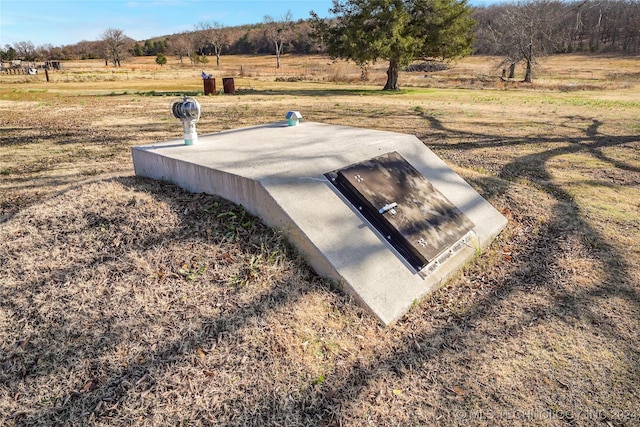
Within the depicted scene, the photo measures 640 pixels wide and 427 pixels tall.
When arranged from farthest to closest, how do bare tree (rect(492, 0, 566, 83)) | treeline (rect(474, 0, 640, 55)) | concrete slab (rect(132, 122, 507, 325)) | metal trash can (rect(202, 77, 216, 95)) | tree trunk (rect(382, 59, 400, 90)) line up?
bare tree (rect(492, 0, 566, 83))
tree trunk (rect(382, 59, 400, 90))
metal trash can (rect(202, 77, 216, 95))
treeline (rect(474, 0, 640, 55))
concrete slab (rect(132, 122, 507, 325))

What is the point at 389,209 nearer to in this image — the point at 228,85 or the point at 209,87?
the point at 209,87

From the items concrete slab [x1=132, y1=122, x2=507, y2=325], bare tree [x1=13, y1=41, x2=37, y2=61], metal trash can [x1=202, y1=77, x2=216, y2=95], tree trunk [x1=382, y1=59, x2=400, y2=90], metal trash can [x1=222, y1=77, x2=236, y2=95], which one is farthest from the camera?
bare tree [x1=13, y1=41, x2=37, y2=61]

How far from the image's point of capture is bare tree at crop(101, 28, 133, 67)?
62759mm

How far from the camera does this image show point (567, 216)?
185 inches

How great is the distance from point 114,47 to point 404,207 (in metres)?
71.3

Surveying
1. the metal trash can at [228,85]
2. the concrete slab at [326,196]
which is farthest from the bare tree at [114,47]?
the concrete slab at [326,196]

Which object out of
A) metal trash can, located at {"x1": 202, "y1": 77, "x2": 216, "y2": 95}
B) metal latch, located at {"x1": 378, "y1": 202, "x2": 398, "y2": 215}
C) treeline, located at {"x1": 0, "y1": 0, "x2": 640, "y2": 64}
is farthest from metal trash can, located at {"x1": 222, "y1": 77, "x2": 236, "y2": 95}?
metal latch, located at {"x1": 378, "y1": 202, "x2": 398, "y2": 215}

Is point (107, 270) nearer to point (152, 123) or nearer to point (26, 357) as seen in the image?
point (26, 357)

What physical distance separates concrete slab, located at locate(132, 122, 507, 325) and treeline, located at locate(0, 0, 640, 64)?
203 inches

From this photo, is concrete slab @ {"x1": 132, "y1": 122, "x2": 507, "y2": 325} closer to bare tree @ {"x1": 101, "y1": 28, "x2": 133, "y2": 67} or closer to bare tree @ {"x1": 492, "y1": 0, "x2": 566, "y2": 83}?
bare tree @ {"x1": 492, "y1": 0, "x2": 566, "y2": 83}

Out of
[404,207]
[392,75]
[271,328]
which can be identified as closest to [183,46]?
[392,75]

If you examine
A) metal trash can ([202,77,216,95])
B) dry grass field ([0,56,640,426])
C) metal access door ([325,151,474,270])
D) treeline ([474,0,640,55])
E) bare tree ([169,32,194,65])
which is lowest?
dry grass field ([0,56,640,426])

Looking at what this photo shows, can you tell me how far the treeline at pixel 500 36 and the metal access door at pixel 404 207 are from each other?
5417mm

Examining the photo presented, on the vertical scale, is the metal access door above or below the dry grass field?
above
